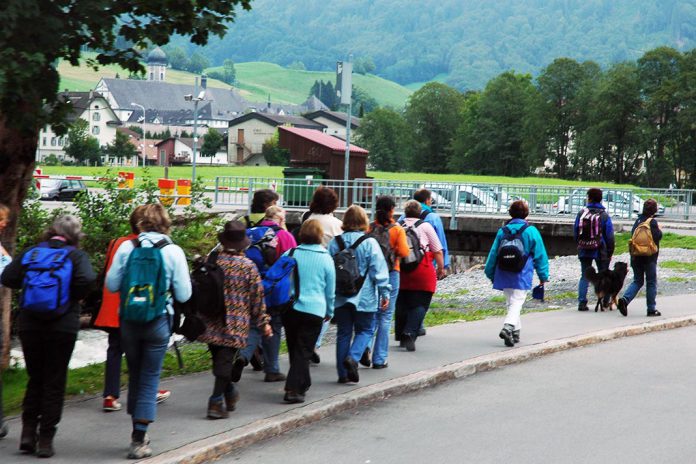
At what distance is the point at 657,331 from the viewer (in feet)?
47.2

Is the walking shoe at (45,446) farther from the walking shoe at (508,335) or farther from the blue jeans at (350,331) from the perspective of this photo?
the walking shoe at (508,335)

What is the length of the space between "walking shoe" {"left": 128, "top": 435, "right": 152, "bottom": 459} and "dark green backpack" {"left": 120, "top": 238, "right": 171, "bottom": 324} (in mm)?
793

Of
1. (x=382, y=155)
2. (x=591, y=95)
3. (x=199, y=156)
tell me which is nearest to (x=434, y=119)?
(x=382, y=155)

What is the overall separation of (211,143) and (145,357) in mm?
165435

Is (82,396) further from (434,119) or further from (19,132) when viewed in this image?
(434,119)

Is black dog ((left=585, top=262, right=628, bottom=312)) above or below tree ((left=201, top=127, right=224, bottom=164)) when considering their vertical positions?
below

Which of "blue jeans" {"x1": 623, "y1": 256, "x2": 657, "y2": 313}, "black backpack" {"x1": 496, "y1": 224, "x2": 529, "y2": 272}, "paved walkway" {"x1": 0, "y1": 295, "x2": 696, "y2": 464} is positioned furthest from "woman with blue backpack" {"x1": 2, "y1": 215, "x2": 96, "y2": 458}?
"blue jeans" {"x1": 623, "y1": 256, "x2": 657, "y2": 313}

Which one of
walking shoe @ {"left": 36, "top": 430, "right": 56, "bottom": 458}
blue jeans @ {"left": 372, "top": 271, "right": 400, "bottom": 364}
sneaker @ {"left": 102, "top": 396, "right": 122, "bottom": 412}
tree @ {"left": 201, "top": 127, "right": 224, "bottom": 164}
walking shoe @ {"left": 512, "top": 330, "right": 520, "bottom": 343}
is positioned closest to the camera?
walking shoe @ {"left": 36, "top": 430, "right": 56, "bottom": 458}

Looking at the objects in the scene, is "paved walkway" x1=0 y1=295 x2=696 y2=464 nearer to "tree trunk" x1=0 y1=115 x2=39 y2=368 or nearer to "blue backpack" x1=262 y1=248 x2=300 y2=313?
"blue backpack" x1=262 y1=248 x2=300 y2=313

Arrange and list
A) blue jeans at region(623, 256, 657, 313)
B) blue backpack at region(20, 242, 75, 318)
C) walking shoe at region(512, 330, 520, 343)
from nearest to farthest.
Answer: blue backpack at region(20, 242, 75, 318), walking shoe at region(512, 330, 520, 343), blue jeans at region(623, 256, 657, 313)

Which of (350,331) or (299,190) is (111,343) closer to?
(350,331)

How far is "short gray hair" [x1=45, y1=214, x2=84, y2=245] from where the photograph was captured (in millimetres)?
6820

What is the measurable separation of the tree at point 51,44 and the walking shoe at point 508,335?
4.93 metres

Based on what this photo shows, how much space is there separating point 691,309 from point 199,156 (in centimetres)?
16350
